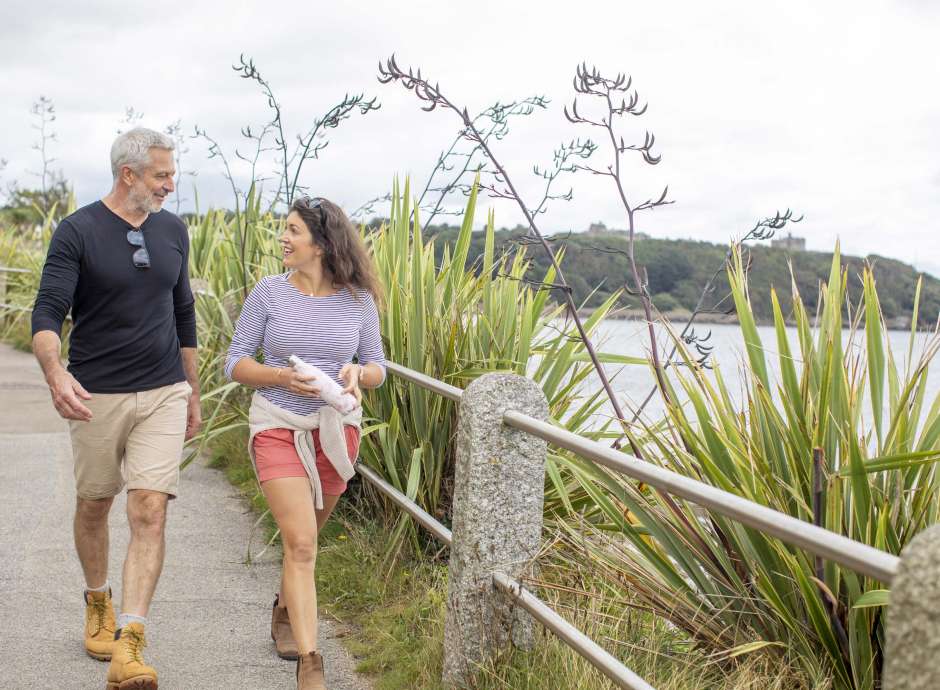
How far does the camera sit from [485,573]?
3807 millimetres

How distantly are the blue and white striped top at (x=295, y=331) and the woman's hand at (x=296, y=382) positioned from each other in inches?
4.5

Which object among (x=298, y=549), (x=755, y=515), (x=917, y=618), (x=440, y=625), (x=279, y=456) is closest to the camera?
(x=917, y=618)

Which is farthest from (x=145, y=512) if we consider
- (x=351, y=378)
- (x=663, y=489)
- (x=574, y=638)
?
(x=663, y=489)

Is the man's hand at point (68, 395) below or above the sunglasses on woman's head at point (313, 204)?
below

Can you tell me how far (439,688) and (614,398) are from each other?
1.66 m

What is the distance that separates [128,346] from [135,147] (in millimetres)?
738

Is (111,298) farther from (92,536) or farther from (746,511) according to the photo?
(746,511)

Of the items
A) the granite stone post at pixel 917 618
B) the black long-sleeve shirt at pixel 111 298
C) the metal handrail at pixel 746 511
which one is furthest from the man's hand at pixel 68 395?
Answer: the granite stone post at pixel 917 618

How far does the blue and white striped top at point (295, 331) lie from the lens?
4.16m

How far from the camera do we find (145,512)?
4.21 metres

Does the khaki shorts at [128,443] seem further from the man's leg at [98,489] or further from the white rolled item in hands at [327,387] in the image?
the white rolled item in hands at [327,387]

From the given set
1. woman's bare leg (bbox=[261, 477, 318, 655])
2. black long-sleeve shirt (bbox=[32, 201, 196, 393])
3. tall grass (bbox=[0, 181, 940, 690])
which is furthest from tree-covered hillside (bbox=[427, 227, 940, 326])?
black long-sleeve shirt (bbox=[32, 201, 196, 393])

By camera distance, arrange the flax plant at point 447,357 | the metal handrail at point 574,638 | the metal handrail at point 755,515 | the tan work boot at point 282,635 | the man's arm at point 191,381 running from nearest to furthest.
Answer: the metal handrail at point 755,515 < the metal handrail at point 574,638 < the tan work boot at point 282,635 < the man's arm at point 191,381 < the flax plant at point 447,357

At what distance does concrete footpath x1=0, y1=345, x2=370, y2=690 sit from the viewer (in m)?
4.31
